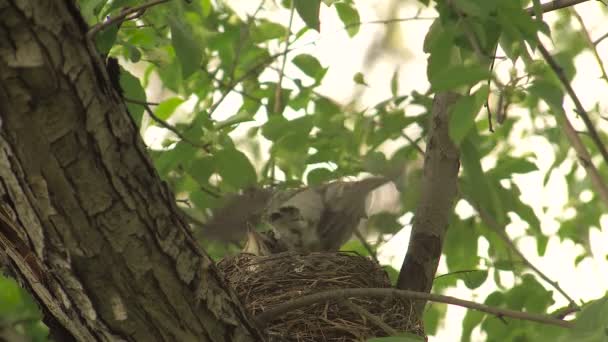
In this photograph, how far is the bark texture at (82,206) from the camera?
156 cm

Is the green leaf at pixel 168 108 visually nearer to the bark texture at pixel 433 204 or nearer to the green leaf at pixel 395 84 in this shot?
the green leaf at pixel 395 84

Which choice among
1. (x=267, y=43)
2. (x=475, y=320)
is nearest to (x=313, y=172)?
(x=475, y=320)

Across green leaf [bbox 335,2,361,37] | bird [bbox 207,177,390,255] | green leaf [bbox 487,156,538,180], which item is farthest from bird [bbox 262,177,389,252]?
green leaf [bbox 335,2,361,37]

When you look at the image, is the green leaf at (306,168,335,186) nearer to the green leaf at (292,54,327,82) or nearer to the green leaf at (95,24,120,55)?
the green leaf at (292,54,327,82)

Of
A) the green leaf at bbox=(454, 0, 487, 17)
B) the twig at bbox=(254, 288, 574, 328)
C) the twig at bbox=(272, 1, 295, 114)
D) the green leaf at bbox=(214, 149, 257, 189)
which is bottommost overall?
the twig at bbox=(254, 288, 574, 328)

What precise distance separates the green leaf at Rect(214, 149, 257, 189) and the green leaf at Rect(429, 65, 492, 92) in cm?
120

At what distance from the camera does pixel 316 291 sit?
9.41 ft

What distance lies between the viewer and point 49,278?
68.9 inches

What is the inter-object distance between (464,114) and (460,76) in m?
0.18

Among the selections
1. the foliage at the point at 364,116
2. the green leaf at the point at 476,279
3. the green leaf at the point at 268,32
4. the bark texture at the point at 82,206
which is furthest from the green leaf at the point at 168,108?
the bark texture at the point at 82,206

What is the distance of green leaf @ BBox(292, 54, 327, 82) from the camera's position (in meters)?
3.83

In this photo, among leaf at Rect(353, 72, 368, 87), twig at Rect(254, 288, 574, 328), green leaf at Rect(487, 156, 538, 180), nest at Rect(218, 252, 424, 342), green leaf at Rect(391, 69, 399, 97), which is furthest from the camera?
leaf at Rect(353, 72, 368, 87)

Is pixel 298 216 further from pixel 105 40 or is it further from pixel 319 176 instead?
pixel 105 40

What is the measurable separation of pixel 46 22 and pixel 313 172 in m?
1.90
